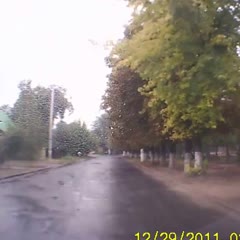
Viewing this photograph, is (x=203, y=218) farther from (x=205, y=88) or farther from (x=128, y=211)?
(x=205, y=88)

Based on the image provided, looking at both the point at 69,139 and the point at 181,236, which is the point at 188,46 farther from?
the point at 69,139

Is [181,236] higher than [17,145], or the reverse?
[17,145]

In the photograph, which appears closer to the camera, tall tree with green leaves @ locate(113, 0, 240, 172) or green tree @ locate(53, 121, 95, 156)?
tall tree with green leaves @ locate(113, 0, 240, 172)

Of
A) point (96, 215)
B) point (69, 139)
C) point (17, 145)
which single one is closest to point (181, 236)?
point (96, 215)

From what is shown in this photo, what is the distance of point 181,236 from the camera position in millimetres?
9484

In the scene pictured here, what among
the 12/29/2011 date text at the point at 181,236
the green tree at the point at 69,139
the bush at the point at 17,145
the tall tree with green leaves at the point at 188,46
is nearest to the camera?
the 12/29/2011 date text at the point at 181,236

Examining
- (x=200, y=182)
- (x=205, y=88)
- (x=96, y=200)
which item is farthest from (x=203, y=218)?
(x=200, y=182)

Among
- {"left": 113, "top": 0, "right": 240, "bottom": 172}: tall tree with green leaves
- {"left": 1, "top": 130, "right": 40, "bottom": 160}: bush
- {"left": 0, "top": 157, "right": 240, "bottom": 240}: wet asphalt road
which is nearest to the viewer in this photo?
{"left": 0, "top": 157, "right": 240, "bottom": 240}: wet asphalt road

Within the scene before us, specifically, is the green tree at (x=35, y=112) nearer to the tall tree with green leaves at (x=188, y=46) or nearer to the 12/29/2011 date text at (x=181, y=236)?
the tall tree with green leaves at (x=188, y=46)

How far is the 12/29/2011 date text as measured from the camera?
30.4ft

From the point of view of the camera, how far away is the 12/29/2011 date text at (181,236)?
925 cm

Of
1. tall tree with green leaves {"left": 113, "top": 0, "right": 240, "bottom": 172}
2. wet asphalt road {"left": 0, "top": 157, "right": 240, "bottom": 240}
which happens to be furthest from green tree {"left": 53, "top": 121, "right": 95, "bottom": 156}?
tall tree with green leaves {"left": 113, "top": 0, "right": 240, "bottom": 172}

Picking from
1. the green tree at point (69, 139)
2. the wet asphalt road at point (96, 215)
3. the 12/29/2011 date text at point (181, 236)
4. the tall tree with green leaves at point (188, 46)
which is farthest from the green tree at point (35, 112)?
the 12/29/2011 date text at point (181, 236)

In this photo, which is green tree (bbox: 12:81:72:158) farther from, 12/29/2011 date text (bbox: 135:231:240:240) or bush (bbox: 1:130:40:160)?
12/29/2011 date text (bbox: 135:231:240:240)
